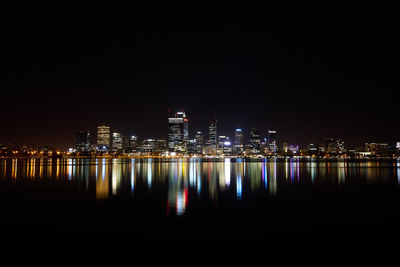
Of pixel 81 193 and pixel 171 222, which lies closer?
pixel 171 222

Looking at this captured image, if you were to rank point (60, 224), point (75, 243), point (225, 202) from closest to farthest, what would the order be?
point (75, 243) → point (60, 224) → point (225, 202)

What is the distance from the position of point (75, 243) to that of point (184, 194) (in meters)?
11.4

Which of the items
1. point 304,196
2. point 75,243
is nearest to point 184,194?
point 304,196

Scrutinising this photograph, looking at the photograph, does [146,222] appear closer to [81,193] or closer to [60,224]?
[60,224]

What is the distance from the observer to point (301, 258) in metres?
8.41

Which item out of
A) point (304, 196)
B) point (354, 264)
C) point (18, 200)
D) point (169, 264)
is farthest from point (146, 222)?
point (304, 196)

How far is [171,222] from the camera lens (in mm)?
12602

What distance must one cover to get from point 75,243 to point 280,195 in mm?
14119

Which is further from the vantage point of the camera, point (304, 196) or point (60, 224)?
point (304, 196)

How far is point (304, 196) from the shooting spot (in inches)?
794

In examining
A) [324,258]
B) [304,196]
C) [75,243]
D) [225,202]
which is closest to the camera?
[324,258]

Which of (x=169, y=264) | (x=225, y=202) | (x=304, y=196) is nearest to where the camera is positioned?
(x=169, y=264)

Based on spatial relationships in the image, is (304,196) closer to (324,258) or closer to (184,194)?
(184,194)

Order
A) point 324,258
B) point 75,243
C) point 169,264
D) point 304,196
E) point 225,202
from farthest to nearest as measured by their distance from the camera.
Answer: point 304,196 → point 225,202 → point 75,243 → point 324,258 → point 169,264
